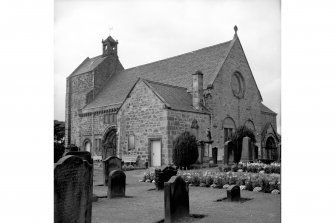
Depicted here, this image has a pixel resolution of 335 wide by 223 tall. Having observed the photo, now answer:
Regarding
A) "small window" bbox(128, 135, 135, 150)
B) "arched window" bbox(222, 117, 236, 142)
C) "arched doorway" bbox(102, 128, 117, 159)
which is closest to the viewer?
"small window" bbox(128, 135, 135, 150)

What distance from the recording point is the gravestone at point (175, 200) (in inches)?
247

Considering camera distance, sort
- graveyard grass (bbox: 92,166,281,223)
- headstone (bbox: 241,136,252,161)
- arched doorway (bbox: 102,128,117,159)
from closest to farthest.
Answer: graveyard grass (bbox: 92,166,281,223), headstone (bbox: 241,136,252,161), arched doorway (bbox: 102,128,117,159)

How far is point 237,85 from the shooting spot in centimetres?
2678

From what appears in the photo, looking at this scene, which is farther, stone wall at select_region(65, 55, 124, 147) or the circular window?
stone wall at select_region(65, 55, 124, 147)

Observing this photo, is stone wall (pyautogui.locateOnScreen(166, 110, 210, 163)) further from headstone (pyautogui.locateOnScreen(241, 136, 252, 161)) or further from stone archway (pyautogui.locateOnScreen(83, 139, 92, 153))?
stone archway (pyautogui.locateOnScreen(83, 139, 92, 153))

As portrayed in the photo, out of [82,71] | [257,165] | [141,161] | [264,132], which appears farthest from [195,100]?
[82,71]

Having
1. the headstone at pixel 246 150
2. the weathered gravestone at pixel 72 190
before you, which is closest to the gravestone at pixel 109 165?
the headstone at pixel 246 150

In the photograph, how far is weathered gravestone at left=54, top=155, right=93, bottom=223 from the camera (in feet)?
16.0

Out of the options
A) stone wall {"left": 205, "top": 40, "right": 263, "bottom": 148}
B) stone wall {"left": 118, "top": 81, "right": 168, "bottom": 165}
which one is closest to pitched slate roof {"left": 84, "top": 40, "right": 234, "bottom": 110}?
stone wall {"left": 205, "top": 40, "right": 263, "bottom": 148}

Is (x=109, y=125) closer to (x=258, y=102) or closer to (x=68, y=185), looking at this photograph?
(x=258, y=102)

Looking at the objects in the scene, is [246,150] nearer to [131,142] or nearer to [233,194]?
[131,142]

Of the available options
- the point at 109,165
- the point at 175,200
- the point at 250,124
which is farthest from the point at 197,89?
the point at 175,200

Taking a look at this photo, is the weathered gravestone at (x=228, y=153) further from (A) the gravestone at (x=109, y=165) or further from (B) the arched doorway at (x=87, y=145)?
(B) the arched doorway at (x=87, y=145)

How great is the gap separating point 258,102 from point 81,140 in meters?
15.6
